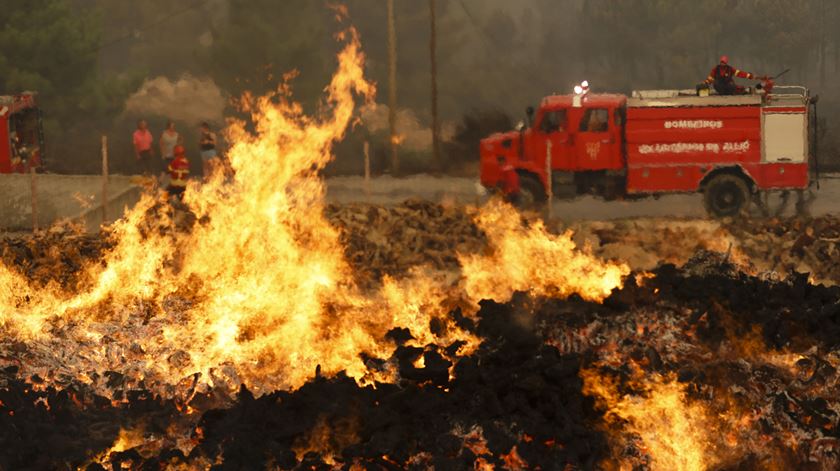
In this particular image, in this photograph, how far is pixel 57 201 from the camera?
23.8 metres

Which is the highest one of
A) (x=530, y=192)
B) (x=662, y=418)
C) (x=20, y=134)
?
(x=20, y=134)

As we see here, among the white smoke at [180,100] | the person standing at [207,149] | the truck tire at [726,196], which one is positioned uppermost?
the white smoke at [180,100]

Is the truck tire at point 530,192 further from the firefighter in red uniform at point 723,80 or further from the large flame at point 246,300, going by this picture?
the large flame at point 246,300

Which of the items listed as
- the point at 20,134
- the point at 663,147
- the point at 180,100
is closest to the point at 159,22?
the point at 180,100

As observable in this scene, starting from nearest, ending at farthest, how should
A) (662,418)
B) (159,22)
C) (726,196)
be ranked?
(662,418) < (726,196) < (159,22)

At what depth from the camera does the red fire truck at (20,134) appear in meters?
28.2

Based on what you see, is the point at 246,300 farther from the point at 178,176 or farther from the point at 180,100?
the point at 180,100

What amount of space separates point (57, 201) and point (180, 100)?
3171cm

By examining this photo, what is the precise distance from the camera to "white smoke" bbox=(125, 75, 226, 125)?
51906 millimetres

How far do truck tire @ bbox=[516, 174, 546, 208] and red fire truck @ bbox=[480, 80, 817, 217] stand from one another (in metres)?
0.02

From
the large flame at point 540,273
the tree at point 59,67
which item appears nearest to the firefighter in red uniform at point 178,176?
the large flame at point 540,273

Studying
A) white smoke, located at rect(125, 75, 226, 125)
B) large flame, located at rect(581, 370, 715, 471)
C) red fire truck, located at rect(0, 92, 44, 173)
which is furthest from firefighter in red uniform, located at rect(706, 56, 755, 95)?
white smoke, located at rect(125, 75, 226, 125)

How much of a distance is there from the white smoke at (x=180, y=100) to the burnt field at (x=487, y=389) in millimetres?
39095

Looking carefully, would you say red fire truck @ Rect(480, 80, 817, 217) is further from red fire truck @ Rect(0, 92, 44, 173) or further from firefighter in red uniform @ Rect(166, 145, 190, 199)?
red fire truck @ Rect(0, 92, 44, 173)
